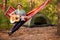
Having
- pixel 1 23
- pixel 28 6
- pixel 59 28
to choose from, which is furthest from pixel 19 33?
pixel 28 6

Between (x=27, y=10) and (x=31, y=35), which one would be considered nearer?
(x=31, y=35)

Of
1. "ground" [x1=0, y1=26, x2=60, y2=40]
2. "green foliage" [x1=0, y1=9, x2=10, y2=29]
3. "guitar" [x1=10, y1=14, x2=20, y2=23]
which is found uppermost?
"guitar" [x1=10, y1=14, x2=20, y2=23]

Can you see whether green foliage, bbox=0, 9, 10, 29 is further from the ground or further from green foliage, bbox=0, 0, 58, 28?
the ground

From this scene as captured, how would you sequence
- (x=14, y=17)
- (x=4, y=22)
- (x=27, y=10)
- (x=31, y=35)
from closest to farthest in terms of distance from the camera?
(x=14, y=17) → (x=31, y=35) → (x=4, y=22) → (x=27, y=10)

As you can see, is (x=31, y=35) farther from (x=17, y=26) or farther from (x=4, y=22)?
(x=4, y=22)

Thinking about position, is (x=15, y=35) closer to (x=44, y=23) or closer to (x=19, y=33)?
(x=19, y=33)

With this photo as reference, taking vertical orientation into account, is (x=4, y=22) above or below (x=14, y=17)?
below

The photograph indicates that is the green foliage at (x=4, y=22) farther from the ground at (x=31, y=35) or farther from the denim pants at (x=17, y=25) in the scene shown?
the denim pants at (x=17, y=25)

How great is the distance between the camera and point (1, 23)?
31.7ft

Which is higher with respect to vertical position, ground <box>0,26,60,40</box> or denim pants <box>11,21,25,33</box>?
denim pants <box>11,21,25,33</box>

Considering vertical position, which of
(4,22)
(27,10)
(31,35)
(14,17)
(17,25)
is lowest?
(31,35)

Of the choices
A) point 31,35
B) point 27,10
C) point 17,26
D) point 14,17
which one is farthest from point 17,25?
point 27,10

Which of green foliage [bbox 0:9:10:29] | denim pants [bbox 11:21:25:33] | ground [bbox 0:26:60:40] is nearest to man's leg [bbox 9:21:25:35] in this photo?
denim pants [bbox 11:21:25:33]

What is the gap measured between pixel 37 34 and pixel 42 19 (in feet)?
9.42
